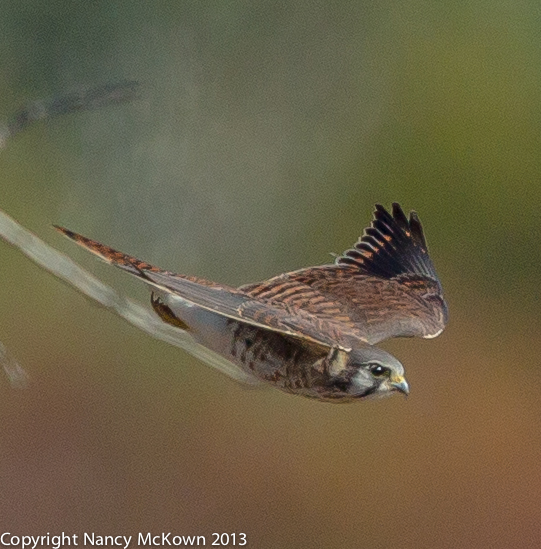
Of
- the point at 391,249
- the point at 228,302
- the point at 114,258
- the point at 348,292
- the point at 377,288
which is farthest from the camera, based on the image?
the point at 391,249

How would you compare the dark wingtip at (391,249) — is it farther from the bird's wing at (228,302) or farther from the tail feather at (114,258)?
the tail feather at (114,258)

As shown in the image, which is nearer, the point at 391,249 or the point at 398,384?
the point at 398,384

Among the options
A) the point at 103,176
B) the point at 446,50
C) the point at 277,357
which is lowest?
the point at 277,357

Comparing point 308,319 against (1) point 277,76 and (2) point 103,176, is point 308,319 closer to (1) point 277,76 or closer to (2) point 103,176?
(2) point 103,176

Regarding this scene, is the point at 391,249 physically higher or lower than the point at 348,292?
higher

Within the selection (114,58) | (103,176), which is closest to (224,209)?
(103,176)

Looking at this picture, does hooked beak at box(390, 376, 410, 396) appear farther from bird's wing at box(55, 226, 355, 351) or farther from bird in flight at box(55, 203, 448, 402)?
bird's wing at box(55, 226, 355, 351)

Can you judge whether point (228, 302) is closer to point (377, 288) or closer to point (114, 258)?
point (114, 258)

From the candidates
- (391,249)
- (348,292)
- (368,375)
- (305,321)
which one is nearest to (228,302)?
(305,321)
